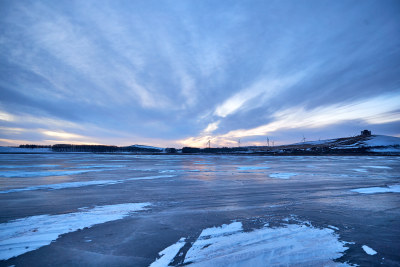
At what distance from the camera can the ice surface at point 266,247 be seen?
2014 millimetres

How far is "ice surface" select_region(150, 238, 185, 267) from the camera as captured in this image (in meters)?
1.96

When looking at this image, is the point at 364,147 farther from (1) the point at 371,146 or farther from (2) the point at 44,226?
(2) the point at 44,226

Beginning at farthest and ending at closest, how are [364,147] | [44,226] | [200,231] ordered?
[364,147], [44,226], [200,231]

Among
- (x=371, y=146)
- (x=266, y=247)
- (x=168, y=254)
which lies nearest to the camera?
(x=168, y=254)

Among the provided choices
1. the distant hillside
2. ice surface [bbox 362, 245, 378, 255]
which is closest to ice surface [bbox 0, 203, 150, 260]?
ice surface [bbox 362, 245, 378, 255]

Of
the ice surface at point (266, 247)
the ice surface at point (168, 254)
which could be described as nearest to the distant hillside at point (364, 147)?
the ice surface at point (266, 247)

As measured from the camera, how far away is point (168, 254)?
212cm

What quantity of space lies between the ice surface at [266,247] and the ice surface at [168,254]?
0.04 ft

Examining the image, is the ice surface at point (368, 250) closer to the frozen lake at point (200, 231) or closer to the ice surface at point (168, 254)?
the frozen lake at point (200, 231)

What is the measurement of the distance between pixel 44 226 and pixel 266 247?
3.55 metres

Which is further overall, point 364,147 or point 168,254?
point 364,147

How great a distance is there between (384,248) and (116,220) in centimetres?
402

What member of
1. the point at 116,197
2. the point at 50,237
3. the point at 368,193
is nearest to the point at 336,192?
the point at 368,193

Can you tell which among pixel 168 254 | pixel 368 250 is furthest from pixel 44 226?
pixel 368 250
